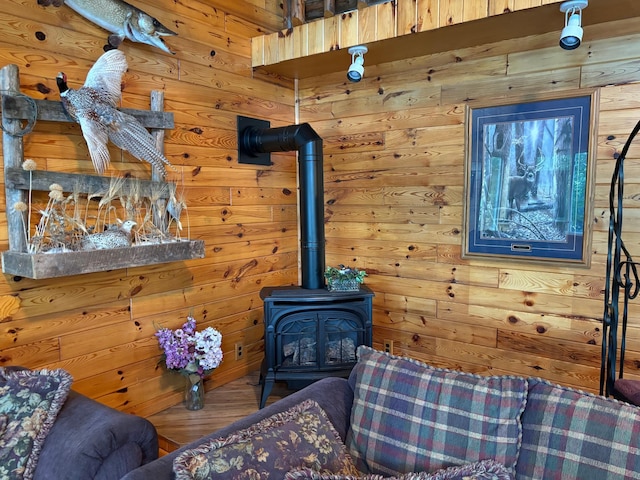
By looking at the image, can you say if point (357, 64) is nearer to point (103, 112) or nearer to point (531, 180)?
point (531, 180)

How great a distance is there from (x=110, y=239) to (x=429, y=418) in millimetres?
1621

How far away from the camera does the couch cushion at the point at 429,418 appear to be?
1.36 meters

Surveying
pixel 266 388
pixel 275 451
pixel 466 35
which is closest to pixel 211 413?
pixel 266 388

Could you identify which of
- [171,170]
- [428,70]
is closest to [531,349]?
[428,70]

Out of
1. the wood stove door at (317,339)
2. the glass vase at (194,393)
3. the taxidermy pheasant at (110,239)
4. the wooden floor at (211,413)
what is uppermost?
the taxidermy pheasant at (110,239)

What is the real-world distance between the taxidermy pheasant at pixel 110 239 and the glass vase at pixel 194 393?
0.98 m

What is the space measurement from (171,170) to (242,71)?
3.14 ft

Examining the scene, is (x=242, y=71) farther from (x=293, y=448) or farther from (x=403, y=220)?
(x=293, y=448)

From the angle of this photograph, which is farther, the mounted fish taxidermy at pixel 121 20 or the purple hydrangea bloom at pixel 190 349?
the purple hydrangea bloom at pixel 190 349

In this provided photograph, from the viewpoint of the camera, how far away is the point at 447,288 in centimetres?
308

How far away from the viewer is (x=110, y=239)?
85.2 inches

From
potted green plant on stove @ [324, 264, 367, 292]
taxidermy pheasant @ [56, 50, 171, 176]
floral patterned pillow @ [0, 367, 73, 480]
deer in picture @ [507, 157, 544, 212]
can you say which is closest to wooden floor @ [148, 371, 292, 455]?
potted green plant on stove @ [324, 264, 367, 292]

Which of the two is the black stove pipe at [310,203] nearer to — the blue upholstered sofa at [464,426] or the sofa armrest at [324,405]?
the sofa armrest at [324,405]

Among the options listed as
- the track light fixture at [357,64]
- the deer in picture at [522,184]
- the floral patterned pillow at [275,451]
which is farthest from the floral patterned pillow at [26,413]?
the deer in picture at [522,184]
